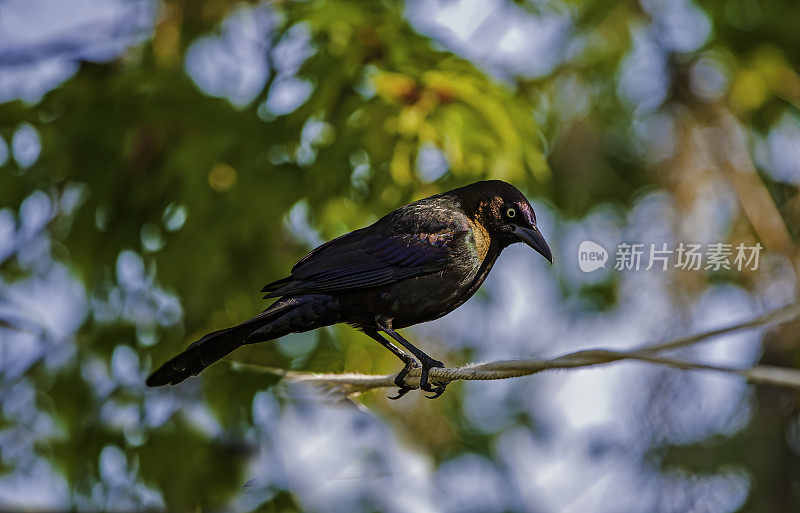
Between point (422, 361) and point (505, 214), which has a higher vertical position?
point (505, 214)

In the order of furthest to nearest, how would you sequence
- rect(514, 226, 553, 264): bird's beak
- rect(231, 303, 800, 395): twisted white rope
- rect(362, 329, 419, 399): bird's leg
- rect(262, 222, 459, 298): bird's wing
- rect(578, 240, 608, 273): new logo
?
rect(362, 329, 419, 399): bird's leg
rect(262, 222, 459, 298): bird's wing
rect(514, 226, 553, 264): bird's beak
rect(578, 240, 608, 273): new logo
rect(231, 303, 800, 395): twisted white rope

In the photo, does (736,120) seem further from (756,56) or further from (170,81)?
(170,81)

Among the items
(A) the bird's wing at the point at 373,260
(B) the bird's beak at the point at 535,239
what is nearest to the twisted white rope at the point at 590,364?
(A) the bird's wing at the point at 373,260

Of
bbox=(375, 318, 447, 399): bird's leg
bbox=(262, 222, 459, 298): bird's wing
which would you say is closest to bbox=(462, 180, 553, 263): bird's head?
bbox=(262, 222, 459, 298): bird's wing

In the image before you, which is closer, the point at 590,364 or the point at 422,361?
the point at 590,364

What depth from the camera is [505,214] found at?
2.59 meters

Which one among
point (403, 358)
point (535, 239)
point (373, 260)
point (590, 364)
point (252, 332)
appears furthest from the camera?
point (403, 358)

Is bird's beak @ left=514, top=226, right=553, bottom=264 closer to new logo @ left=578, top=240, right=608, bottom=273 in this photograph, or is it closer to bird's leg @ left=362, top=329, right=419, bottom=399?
new logo @ left=578, top=240, right=608, bottom=273

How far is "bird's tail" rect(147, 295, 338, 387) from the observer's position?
214 centimetres

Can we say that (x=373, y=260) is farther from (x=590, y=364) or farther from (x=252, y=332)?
(x=590, y=364)

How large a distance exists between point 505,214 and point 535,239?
0.49 ft

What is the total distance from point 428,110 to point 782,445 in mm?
7129

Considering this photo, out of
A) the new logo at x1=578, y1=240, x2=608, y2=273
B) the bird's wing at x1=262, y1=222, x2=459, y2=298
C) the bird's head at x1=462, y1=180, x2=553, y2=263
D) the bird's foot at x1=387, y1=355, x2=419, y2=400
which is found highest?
the new logo at x1=578, y1=240, x2=608, y2=273

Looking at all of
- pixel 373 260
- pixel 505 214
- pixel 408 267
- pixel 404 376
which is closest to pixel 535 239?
pixel 505 214
